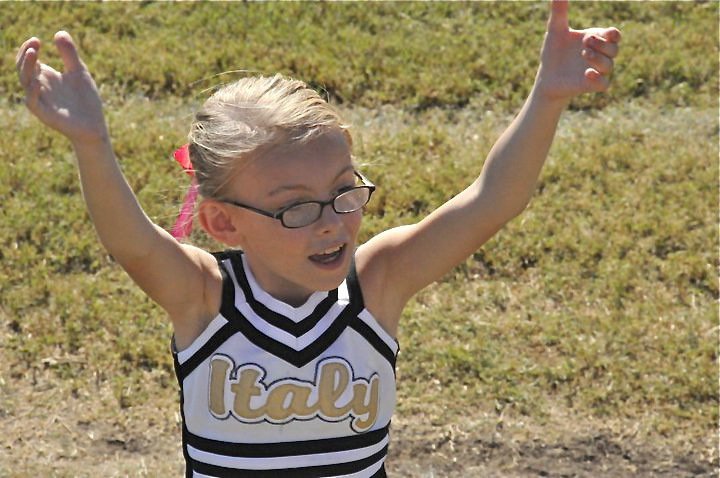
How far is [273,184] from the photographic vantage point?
2.31 metres

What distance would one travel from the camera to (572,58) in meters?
2.28

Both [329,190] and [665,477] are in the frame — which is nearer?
[329,190]

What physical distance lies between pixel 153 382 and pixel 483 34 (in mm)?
2923

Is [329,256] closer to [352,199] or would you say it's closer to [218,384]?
[352,199]

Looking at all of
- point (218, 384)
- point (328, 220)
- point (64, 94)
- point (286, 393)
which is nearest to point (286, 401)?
point (286, 393)

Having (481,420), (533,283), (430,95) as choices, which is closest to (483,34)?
(430,95)

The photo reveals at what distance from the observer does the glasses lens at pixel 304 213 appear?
7.46 ft

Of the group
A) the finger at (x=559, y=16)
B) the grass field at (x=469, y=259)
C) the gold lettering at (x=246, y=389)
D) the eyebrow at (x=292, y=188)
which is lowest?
the grass field at (x=469, y=259)

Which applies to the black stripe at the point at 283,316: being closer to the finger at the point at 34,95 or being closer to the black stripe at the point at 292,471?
the black stripe at the point at 292,471

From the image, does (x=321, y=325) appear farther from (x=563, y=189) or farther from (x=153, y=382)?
(x=563, y=189)

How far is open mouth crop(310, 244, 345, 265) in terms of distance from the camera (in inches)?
90.2

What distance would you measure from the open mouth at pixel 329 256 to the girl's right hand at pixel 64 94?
1.48 feet

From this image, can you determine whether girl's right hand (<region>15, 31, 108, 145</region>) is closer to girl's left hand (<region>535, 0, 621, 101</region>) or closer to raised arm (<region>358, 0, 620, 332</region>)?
raised arm (<region>358, 0, 620, 332</region>)

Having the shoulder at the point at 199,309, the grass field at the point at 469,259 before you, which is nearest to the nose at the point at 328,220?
the shoulder at the point at 199,309
